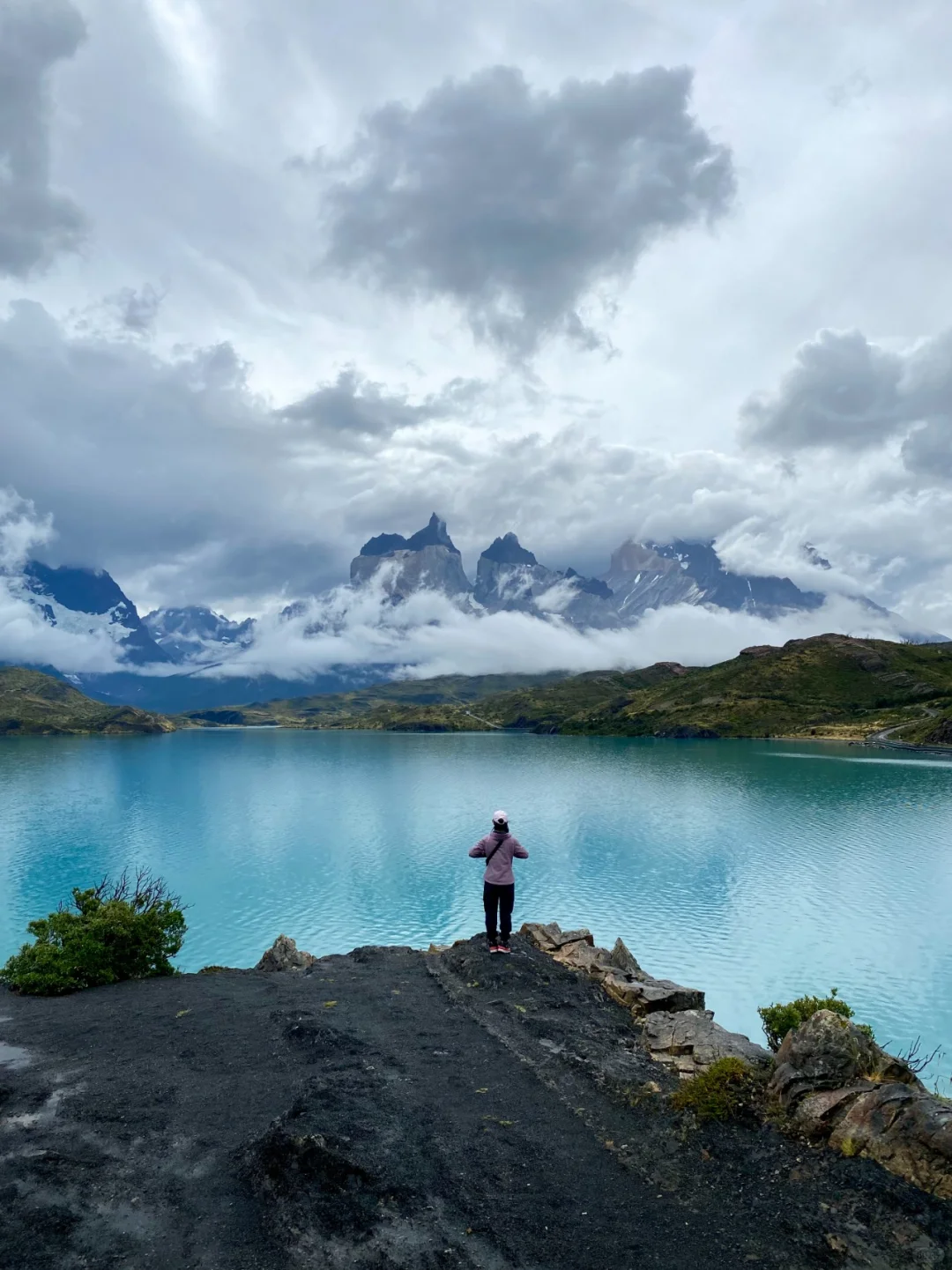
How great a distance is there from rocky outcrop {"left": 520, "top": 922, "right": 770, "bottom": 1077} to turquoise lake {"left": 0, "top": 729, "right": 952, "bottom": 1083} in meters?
11.1

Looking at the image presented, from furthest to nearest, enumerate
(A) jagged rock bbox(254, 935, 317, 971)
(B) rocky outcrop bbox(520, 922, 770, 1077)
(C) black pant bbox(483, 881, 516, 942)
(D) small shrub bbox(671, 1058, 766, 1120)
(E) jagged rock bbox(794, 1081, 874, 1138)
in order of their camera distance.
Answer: (A) jagged rock bbox(254, 935, 317, 971) → (C) black pant bbox(483, 881, 516, 942) → (B) rocky outcrop bbox(520, 922, 770, 1077) → (D) small shrub bbox(671, 1058, 766, 1120) → (E) jagged rock bbox(794, 1081, 874, 1138)

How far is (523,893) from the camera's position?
55094 millimetres

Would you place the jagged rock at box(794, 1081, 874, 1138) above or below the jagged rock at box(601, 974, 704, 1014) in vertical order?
above

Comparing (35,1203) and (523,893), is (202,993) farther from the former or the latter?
(523,893)

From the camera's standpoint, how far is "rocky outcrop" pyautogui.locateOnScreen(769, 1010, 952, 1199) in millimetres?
11219

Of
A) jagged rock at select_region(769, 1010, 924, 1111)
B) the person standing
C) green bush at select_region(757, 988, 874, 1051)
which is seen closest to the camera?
jagged rock at select_region(769, 1010, 924, 1111)

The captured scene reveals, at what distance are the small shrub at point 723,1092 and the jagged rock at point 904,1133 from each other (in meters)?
1.87

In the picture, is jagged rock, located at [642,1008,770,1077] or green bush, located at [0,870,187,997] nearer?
jagged rock, located at [642,1008,770,1077]

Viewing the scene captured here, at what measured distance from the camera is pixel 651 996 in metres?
21.6

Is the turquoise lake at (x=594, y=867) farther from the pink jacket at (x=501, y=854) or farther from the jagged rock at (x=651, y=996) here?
the pink jacket at (x=501, y=854)

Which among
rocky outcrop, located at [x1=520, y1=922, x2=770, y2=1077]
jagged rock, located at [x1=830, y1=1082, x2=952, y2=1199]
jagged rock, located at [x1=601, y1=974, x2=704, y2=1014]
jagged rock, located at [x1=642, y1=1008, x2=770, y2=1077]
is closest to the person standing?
rocky outcrop, located at [x1=520, y1=922, x2=770, y2=1077]

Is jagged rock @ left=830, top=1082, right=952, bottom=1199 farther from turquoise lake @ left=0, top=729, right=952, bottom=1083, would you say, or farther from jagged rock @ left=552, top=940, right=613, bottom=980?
turquoise lake @ left=0, top=729, right=952, bottom=1083

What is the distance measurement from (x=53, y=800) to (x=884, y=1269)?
412 ft

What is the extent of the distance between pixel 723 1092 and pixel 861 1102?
2616 mm
